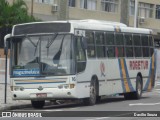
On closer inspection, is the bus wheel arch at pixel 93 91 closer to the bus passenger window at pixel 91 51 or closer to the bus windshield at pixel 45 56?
the bus passenger window at pixel 91 51

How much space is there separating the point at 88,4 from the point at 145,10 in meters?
11.3

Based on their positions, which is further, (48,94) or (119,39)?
(119,39)

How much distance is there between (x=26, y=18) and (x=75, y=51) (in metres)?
30.5

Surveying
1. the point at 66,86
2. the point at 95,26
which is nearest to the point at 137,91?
the point at 95,26

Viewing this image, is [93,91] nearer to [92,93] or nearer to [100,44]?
[92,93]

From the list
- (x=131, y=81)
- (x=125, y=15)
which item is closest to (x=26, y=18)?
(x=125, y=15)

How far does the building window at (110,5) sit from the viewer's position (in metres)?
71.2

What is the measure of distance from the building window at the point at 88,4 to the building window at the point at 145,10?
8706 millimetres

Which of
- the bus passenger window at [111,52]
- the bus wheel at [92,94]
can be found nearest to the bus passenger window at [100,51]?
the bus passenger window at [111,52]

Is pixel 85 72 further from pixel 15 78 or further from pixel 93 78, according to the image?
pixel 15 78

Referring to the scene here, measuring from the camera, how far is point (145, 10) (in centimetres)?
7756

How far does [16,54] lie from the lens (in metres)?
23.1

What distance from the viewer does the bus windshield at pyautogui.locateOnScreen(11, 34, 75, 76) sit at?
22.5 m

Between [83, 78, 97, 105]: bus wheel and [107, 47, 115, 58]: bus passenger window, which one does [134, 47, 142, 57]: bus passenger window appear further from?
[83, 78, 97, 105]: bus wheel
